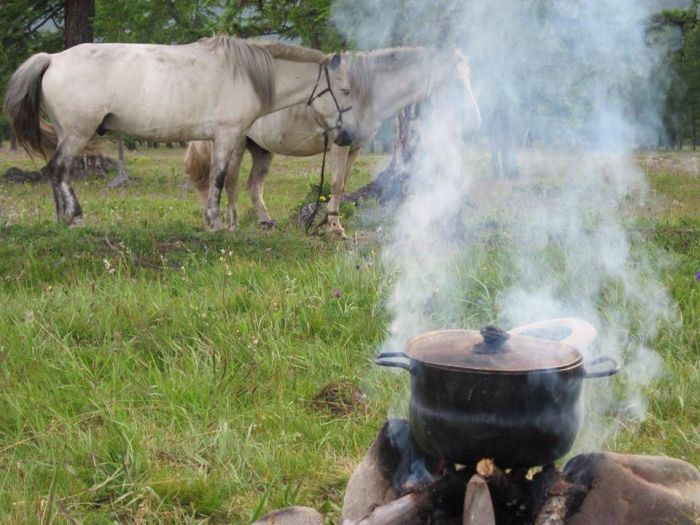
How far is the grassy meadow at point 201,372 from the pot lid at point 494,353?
878 millimetres

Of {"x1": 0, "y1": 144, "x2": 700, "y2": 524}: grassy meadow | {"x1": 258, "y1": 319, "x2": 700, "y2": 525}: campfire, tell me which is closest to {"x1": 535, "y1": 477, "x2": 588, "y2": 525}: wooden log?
{"x1": 258, "y1": 319, "x2": 700, "y2": 525}: campfire

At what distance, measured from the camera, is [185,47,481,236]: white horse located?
9.02m

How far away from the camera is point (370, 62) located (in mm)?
9109

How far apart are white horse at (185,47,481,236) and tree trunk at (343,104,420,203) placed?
0.80m

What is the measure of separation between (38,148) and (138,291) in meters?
3.97

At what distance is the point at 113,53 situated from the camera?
8.29m

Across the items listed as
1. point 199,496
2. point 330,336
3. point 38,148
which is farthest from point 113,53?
point 199,496

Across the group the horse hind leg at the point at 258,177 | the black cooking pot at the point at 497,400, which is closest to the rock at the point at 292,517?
the black cooking pot at the point at 497,400

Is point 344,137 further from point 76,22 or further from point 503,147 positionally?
point 76,22

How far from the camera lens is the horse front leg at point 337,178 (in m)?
9.17

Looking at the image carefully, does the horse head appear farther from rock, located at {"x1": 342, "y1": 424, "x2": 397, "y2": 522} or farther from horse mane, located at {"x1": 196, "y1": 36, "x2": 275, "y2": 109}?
rock, located at {"x1": 342, "y1": 424, "x2": 397, "y2": 522}

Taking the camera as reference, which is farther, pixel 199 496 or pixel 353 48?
pixel 353 48

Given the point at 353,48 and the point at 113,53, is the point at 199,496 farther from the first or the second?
the point at 353,48

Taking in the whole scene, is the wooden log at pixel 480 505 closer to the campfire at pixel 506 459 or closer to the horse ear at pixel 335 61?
the campfire at pixel 506 459
